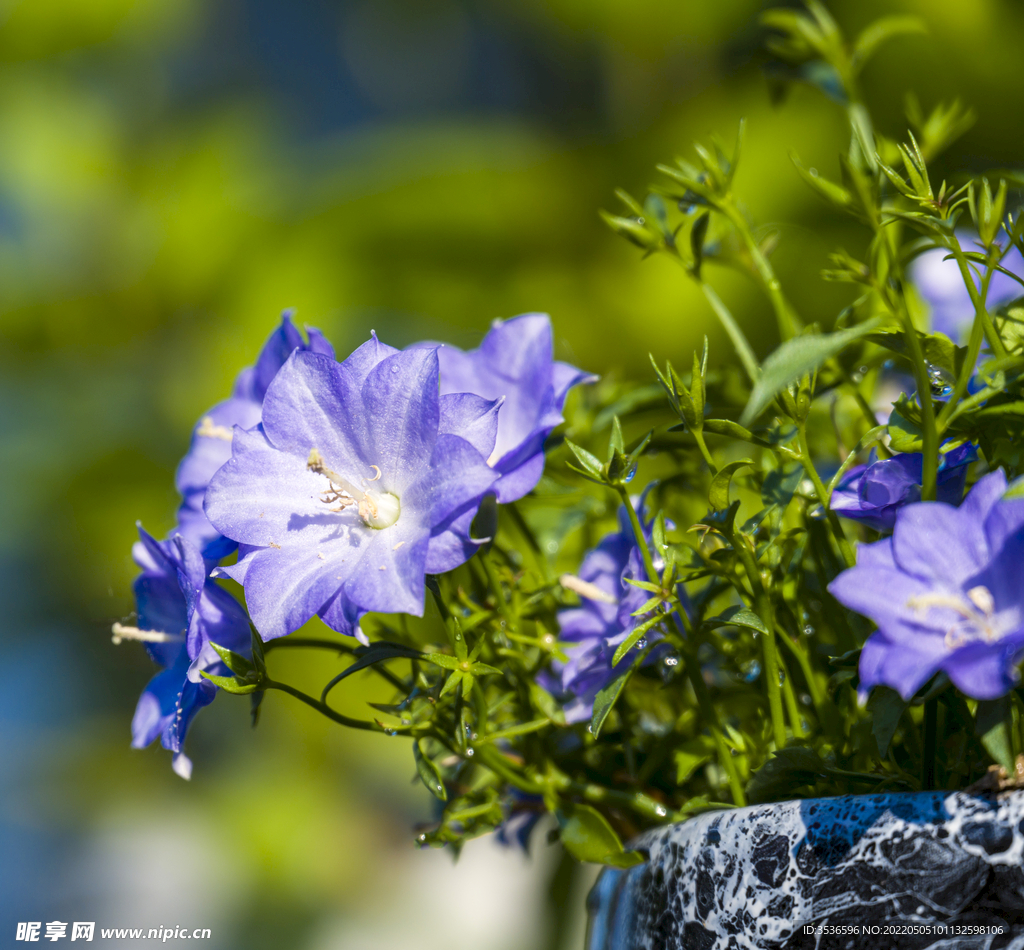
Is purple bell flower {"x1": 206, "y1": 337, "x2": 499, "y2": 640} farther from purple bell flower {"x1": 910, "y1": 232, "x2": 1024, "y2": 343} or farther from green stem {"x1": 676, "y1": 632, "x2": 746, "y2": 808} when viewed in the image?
purple bell flower {"x1": 910, "y1": 232, "x2": 1024, "y2": 343}

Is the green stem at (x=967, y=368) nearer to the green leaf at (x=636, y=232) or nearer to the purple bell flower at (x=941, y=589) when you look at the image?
the purple bell flower at (x=941, y=589)

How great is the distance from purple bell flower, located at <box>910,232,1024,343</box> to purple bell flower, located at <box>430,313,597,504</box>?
1.02 ft

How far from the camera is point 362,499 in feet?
1.37

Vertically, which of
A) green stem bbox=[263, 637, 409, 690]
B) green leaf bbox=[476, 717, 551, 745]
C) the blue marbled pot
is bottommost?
the blue marbled pot

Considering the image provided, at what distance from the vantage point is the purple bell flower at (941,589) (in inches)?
10.7

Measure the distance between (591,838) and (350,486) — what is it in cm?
21

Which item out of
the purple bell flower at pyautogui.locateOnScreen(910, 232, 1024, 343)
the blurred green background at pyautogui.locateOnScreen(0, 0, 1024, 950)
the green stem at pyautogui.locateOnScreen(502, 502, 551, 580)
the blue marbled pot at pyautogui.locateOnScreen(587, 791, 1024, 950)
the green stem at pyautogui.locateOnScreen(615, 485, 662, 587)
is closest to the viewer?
the blue marbled pot at pyautogui.locateOnScreen(587, 791, 1024, 950)

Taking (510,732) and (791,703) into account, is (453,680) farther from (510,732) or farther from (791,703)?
(791,703)

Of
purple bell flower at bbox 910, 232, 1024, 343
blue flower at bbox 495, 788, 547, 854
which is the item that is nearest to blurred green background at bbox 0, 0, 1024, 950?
purple bell flower at bbox 910, 232, 1024, 343

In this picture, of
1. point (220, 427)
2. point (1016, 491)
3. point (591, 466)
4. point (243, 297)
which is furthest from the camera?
point (243, 297)

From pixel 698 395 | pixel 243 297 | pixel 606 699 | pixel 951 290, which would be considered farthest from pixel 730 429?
pixel 243 297

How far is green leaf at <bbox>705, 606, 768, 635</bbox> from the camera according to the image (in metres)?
0.35

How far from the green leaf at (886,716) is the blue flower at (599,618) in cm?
11

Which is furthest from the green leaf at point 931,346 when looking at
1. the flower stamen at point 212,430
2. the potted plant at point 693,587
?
the flower stamen at point 212,430
